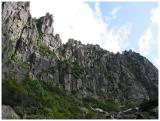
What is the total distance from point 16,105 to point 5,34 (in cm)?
8353

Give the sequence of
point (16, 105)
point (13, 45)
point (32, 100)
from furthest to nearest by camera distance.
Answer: point (13, 45) < point (32, 100) < point (16, 105)

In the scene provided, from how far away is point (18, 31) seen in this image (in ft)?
648

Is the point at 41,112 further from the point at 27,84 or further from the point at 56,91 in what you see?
the point at 56,91

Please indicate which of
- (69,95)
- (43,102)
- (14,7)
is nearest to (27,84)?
(43,102)

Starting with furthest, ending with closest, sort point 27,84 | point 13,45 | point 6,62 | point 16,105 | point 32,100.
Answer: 1. point 13,45
2. point 6,62
3. point 27,84
4. point 32,100
5. point 16,105

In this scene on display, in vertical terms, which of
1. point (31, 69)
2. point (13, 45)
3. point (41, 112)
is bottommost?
point (41, 112)

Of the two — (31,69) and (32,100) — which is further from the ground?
(31,69)

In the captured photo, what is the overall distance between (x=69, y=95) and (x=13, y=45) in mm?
41214

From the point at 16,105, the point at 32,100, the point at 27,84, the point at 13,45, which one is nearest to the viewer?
the point at 16,105

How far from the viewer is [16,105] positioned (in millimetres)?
102125

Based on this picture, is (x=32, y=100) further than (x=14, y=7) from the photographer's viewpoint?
No

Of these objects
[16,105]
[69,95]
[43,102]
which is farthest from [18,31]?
[16,105]

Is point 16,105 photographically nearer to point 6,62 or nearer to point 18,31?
point 6,62

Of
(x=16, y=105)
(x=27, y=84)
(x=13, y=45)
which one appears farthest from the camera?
(x=13, y=45)
